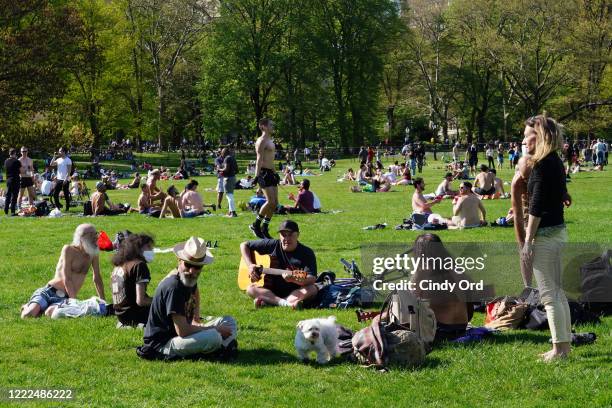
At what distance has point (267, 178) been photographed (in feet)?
42.4

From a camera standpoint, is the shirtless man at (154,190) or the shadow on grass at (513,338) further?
the shirtless man at (154,190)

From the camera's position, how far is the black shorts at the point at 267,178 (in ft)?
42.2

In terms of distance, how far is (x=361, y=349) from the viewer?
6.34m

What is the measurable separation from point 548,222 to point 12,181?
55.8 ft

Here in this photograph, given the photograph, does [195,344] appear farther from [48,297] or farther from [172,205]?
[172,205]

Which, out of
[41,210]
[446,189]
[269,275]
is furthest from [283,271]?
[446,189]

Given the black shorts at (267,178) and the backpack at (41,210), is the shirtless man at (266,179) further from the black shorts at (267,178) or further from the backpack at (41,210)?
the backpack at (41,210)

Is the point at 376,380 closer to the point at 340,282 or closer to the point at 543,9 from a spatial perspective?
the point at 340,282

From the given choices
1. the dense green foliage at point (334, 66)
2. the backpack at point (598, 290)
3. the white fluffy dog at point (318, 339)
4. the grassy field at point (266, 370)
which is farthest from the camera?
the dense green foliage at point (334, 66)

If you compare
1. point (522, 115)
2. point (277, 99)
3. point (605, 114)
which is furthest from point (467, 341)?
point (522, 115)

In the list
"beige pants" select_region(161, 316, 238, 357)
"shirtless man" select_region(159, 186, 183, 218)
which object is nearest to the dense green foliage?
"shirtless man" select_region(159, 186, 183, 218)

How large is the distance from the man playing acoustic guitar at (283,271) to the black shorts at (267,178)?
3900 mm

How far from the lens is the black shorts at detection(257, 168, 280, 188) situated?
12863 millimetres

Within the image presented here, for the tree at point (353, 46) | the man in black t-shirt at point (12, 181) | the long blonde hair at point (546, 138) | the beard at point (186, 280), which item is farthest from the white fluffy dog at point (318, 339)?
the tree at point (353, 46)
